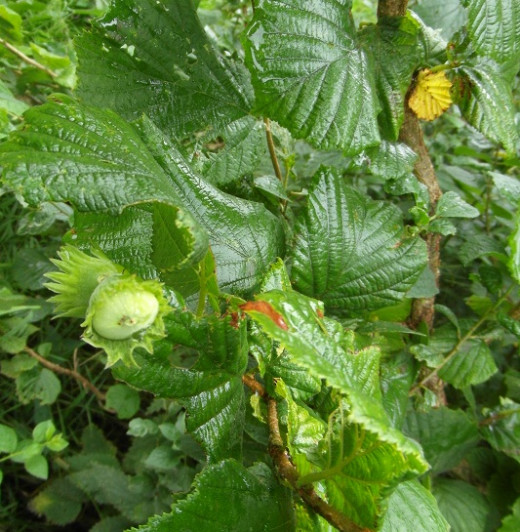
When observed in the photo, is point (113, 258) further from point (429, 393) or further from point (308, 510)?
point (429, 393)

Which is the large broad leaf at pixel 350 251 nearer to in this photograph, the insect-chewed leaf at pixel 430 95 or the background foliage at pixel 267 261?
the background foliage at pixel 267 261

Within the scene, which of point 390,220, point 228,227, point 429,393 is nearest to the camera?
point 228,227

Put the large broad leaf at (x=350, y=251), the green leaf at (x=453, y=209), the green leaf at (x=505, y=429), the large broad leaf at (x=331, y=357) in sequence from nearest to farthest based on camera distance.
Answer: the large broad leaf at (x=331, y=357) → the large broad leaf at (x=350, y=251) → the green leaf at (x=453, y=209) → the green leaf at (x=505, y=429)

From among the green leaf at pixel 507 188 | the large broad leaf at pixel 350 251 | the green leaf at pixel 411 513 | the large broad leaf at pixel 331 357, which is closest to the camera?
the large broad leaf at pixel 331 357

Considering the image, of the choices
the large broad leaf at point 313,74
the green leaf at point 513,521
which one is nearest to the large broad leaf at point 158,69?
the large broad leaf at point 313,74

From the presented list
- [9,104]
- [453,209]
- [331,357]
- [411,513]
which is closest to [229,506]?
[331,357]

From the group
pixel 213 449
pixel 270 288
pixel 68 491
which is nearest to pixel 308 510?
pixel 213 449

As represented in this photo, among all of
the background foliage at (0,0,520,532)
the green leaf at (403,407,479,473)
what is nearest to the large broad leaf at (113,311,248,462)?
the background foliage at (0,0,520,532)

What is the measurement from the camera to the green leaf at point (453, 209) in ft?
2.99

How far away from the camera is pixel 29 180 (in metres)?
0.44

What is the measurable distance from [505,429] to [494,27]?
0.85 metres

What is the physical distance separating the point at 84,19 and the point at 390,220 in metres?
1.38

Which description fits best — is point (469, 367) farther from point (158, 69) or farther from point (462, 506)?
point (158, 69)

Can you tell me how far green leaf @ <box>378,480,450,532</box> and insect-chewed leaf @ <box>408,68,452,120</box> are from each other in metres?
0.60
